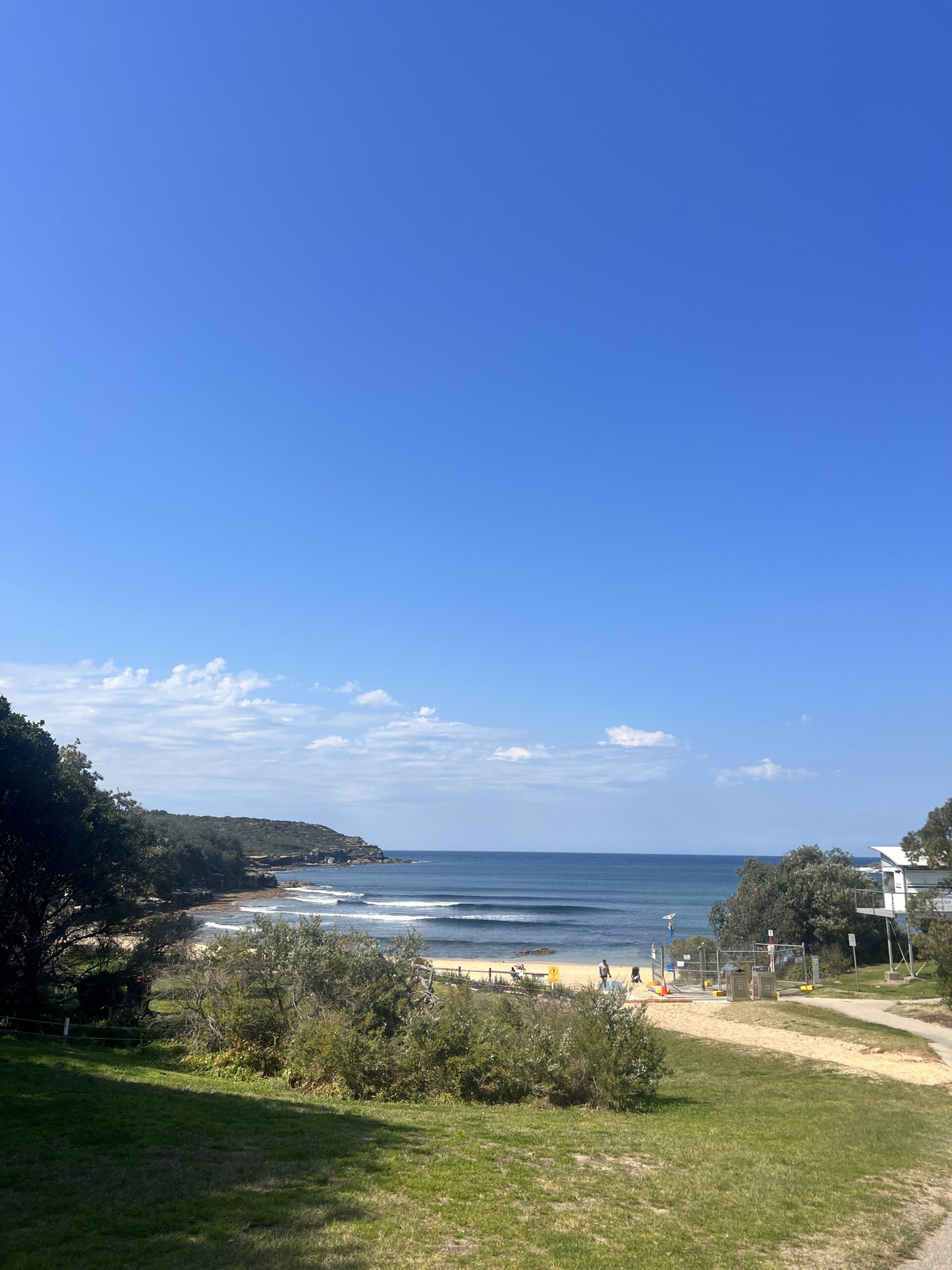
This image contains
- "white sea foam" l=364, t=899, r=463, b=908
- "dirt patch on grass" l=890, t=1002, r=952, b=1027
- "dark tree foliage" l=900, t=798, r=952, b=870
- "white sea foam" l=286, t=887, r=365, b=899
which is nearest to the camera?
"dirt patch on grass" l=890, t=1002, r=952, b=1027

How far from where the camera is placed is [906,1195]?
9.36 meters

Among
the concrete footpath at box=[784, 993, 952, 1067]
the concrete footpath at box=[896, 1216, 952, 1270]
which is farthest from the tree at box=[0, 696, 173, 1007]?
the concrete footpath at box=[784, 993, 952, 1067]

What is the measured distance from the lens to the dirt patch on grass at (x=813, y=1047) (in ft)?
Result: 58.6

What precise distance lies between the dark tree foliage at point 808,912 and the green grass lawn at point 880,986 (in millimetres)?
2557

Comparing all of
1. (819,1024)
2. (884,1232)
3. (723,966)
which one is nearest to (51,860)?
(884,1232)

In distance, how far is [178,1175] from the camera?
8273mm

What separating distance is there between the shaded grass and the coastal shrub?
27.6 feet

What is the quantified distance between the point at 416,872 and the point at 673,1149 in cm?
16702

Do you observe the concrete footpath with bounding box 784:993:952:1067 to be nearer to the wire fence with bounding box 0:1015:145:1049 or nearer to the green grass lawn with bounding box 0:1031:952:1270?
the green grass lawn with bounding box 0:1031:952:1270

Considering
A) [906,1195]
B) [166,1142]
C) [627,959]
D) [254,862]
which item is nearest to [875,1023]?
[906,1195]

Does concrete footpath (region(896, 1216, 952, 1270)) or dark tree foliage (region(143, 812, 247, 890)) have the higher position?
concrete footpath (region(896, 1216, 952, 1270))

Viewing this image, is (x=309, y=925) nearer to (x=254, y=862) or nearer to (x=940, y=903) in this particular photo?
(x=940, y=903)

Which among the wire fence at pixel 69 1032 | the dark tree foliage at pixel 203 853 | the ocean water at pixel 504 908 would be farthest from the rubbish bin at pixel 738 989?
the dark tree foliage at pixel 203 853

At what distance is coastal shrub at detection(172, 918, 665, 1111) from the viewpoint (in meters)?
14.5
